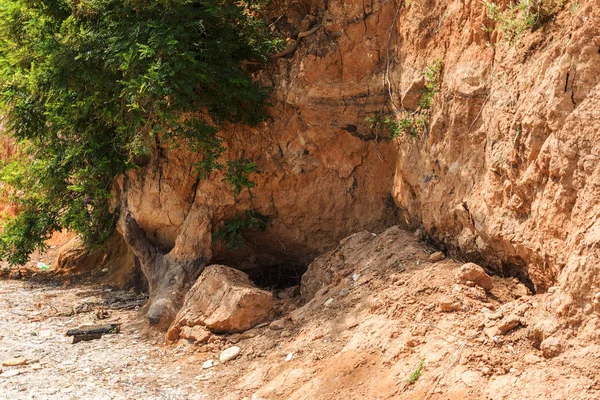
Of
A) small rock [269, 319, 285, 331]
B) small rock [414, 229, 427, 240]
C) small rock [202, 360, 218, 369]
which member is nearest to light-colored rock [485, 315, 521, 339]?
small rock [414, 229, 427, 240]

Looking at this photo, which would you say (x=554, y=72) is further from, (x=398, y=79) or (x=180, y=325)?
(x=180, y=325)

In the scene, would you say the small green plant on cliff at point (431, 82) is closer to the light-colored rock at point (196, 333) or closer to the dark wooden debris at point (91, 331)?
the light-colored rock at point (196, 333)

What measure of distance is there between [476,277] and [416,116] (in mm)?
1791

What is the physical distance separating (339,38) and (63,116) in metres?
3.09

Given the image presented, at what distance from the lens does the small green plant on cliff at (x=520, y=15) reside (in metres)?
4.21

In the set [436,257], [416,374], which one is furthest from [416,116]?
[416,374]

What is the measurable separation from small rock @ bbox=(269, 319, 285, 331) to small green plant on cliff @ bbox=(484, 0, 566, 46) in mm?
2778

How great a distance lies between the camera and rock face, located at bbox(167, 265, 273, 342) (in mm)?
5703

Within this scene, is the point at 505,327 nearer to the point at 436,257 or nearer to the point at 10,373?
the point at 436,257

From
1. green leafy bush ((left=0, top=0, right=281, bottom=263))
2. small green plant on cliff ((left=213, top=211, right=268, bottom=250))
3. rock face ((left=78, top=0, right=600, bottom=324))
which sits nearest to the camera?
rock face ((left=78, top=0, right=600, bottom=324))

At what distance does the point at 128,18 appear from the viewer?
6480mm

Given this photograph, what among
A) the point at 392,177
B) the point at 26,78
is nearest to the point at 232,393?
the point at 392,177

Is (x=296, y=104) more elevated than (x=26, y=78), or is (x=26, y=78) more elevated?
(x=26, y=78)

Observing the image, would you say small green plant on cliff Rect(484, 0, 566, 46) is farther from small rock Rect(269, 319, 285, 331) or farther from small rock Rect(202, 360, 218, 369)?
small rock Rect(202, 360, 218, 369)
